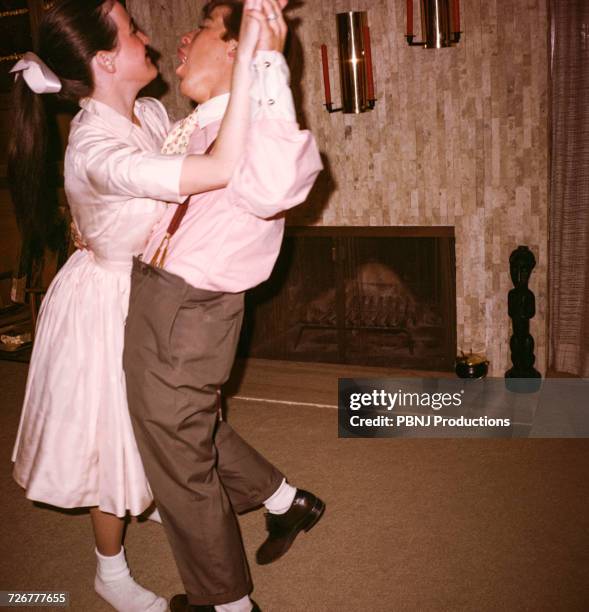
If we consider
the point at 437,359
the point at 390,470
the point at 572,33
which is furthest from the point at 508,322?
the point at 572,33

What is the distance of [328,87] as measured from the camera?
7.84 ft

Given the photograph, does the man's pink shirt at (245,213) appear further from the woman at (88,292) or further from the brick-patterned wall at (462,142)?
the brick-patterned wall at (462,142)

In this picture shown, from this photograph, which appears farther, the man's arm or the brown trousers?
the brown trousers

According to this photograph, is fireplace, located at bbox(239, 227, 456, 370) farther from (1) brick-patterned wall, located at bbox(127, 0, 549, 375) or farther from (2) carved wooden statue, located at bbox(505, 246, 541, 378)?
(2) carved wooden statue, located at bbox(505, 246, 541, 378)

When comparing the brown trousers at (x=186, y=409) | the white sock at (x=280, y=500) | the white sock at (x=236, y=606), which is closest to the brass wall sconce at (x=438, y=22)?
the brown trousers at (x=186, y=409)

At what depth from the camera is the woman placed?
4.38 ft

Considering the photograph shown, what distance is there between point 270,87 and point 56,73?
1.98 ft

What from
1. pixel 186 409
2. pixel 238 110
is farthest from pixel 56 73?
pixel 186 409

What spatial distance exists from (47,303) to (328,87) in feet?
4.73

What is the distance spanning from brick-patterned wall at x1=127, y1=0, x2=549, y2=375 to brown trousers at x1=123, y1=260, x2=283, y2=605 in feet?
4.59

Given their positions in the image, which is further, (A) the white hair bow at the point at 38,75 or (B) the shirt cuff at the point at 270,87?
(A) the white hair bow at the point at 38,75

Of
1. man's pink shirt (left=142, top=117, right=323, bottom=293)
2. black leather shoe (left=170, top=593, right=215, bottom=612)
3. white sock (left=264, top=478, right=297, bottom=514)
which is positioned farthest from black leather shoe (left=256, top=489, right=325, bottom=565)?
man's pink shirt (left=142, top=117, right=323, bottom=293)

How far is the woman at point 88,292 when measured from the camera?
133cm

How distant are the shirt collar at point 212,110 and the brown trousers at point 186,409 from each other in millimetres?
316
